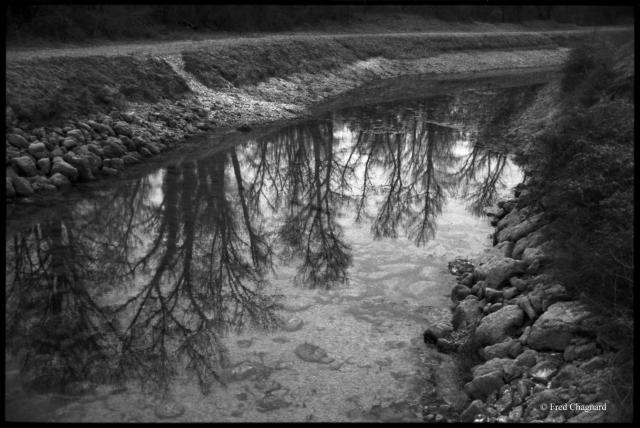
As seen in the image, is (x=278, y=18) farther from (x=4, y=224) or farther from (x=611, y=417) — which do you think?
(x=611, y=417)

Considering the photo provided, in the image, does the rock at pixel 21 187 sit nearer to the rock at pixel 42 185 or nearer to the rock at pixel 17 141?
the rock at pixel 42 185

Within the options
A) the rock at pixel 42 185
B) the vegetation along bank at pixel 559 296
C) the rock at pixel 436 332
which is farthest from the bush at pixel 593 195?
the rock at pixel 42 185

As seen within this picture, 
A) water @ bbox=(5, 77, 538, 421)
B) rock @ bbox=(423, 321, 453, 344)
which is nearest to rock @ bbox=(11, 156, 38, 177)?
water @ bbox=(5, 77, 538, 421)

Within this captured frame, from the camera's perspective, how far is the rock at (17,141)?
12922 mm

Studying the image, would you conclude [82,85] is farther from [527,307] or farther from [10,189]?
[527,307]

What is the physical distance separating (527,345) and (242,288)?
4513 mm

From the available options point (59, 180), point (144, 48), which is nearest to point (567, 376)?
point (59, 180)

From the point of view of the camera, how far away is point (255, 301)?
8656mm

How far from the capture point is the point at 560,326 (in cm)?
661

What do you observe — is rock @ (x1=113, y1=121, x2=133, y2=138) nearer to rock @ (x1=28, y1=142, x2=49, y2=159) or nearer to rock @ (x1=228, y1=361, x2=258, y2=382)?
rock @ (x1=28, y1=142, x2=49, y2=159)

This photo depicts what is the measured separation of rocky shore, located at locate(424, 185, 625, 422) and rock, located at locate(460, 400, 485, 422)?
0.03ft

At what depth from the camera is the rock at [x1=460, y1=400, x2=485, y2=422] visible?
5.83m

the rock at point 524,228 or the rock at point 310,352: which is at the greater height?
the rock at point 524,228

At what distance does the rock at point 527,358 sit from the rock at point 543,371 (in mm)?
100
